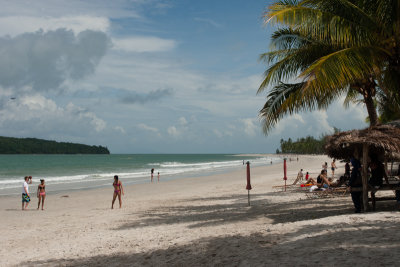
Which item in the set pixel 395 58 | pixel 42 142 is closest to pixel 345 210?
pixel 395 58

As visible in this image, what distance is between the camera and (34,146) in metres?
155

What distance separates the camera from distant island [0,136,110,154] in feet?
482

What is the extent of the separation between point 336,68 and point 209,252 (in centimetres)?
422

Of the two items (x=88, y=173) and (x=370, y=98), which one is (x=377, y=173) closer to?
(x=370, y=98)

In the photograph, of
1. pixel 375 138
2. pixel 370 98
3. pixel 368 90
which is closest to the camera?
pixel 375 138

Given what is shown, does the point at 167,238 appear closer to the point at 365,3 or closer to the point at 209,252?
the point at 209,252

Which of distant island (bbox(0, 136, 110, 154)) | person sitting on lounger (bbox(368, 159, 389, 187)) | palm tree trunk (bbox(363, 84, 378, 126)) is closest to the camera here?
person sitting on lounger (bbox(368, 159, 389, 187))

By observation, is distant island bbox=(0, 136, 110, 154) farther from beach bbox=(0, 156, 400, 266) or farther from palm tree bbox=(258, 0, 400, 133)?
palm tree bbox=(258, 0, 400, 133)

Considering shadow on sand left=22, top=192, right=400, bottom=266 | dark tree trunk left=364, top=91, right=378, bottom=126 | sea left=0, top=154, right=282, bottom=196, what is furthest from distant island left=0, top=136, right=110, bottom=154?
shadow on sand left=22, top=192, right=400, bottom=266

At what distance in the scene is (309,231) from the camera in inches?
235

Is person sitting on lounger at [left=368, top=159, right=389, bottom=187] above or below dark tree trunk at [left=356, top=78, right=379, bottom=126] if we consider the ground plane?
below

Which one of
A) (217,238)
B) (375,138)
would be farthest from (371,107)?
(217,238)

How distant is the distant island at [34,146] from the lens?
14679 centimetres

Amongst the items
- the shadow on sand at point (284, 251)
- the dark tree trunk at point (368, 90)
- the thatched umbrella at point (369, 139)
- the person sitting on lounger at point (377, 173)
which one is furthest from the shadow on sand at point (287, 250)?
the dark tree trunk at point (368, 90)
